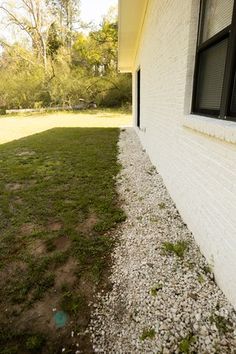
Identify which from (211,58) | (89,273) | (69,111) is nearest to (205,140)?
(211,58)

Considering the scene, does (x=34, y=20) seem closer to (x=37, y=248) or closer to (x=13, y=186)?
(x=13, y=186)

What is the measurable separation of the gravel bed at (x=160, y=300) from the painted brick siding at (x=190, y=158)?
135mm

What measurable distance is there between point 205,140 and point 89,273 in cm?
146

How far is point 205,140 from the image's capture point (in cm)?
188

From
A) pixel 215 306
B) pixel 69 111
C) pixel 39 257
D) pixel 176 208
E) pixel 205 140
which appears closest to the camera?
pixel 215 306

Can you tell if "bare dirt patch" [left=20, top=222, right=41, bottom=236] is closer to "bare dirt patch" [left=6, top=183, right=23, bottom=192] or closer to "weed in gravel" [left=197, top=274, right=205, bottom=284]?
"bare dirt patch" [left=6, top=183, right=23, bottom=192]

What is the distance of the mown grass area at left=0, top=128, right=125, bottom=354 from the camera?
144cm

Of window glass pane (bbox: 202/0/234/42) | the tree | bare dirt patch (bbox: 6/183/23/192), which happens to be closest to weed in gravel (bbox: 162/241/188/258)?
window glass pane (bbox: 202/0/234/42)

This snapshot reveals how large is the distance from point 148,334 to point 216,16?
2.37 metres

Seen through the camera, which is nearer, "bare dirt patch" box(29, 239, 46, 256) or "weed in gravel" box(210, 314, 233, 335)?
"weed in gravel" box(210, 314, 233, 335)

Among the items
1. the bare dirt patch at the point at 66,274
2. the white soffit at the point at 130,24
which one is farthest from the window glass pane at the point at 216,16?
the white soffit at the point at 130,24

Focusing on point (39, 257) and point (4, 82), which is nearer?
point (39, 257)

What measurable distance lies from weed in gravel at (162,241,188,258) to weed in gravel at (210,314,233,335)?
2.01 feet

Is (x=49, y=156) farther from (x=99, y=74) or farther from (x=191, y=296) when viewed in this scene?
(x=99, y=74)
